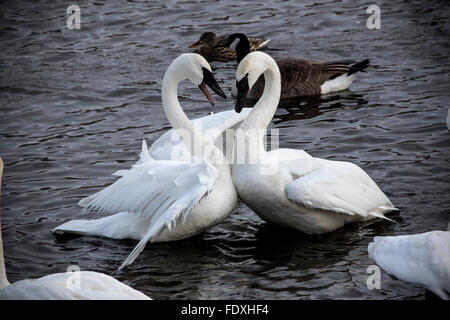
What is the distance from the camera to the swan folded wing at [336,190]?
6176mm

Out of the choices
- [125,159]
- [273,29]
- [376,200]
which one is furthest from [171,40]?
[376,200]

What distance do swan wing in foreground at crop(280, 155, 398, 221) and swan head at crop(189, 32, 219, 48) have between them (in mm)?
6403

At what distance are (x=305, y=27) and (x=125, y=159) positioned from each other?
5.92 meters

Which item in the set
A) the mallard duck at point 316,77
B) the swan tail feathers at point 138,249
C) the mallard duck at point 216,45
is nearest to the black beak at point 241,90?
the swan tail feathers at point 138,249

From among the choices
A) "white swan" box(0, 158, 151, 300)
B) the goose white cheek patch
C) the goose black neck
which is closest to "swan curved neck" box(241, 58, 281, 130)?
"white swan" box(0, 158, 151, 300)

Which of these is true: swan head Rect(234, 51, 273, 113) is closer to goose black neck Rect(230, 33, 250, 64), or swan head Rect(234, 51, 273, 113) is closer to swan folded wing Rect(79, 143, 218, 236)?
swan folded wing Rect(79, 143, 218, 236)

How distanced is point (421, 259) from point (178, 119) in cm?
243

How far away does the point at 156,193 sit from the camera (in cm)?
614

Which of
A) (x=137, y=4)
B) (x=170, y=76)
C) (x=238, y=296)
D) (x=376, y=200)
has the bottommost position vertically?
(x=238, y=296)

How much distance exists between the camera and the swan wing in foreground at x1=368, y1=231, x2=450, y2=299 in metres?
4.95

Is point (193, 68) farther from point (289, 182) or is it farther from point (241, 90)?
point (289, 182)

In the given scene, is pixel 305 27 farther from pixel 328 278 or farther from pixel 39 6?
pixel 328 278

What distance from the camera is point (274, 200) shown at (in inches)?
246

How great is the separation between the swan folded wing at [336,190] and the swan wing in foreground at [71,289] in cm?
202
